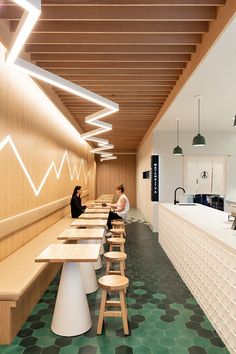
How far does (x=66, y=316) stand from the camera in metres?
2.73

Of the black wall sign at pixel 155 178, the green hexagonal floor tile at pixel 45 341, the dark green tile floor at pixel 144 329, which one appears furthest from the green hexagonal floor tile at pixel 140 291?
the black wall sign at pixel 155 178

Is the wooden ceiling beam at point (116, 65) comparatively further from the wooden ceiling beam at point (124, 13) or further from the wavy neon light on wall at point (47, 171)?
the wavy neon light on wall at point (47, 171)

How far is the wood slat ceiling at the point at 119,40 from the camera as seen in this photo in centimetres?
276

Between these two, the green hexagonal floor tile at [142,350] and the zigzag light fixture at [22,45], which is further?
the green hexagonal floor tile at [142,350]

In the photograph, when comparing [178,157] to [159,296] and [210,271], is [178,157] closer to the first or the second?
[159,296]

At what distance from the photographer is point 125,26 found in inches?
118

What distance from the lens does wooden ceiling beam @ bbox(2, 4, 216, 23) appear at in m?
2.75

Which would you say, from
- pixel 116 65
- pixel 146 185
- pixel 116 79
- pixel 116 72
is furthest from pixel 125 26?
pixel 146 185

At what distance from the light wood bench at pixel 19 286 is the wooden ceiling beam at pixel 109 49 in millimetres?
2587

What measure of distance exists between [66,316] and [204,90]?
3699mm

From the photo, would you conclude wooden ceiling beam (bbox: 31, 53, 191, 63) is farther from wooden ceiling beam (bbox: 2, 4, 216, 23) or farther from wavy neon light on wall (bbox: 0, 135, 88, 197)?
wavy neon light on wall (bbox: 0, 135, 88, 197)

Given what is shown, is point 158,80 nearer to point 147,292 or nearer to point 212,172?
point 147,292

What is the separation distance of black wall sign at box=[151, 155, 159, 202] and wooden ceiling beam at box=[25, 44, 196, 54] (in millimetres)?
4568

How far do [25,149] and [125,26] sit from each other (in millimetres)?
2141
